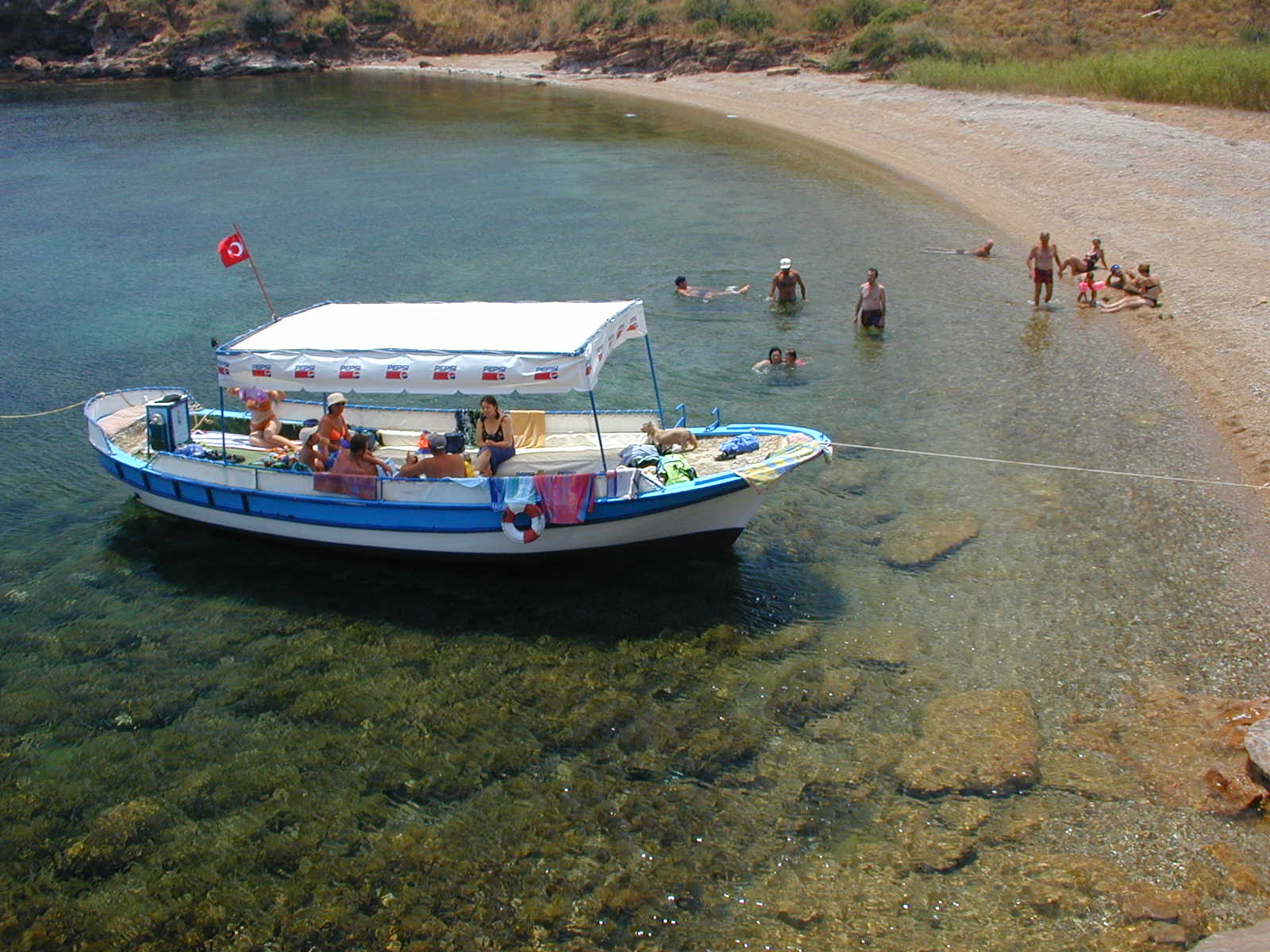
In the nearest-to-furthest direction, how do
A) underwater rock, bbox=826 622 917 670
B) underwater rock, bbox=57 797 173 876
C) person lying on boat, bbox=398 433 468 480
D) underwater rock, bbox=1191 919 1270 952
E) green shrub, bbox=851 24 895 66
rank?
underwater rock, bbox=1191 919 1270 952
underwater rock, bbox=57 797 173 876
underwater rock, bbox=826 622 917 670
person lying on boat, bbox=398 433 468 480
green shrub, bbox=851 24 895 66

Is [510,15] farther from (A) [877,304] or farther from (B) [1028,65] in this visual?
(A) [877,304]

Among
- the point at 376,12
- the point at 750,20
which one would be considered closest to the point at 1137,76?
the point at 750,20

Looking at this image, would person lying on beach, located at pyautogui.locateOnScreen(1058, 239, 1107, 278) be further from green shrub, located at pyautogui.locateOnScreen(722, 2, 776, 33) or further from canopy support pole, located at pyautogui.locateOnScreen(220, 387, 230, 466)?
green shrub, located at pyautogui.locateOnScreen(722, 2, 776, 33)

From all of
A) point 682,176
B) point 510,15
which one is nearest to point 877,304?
point 682,176

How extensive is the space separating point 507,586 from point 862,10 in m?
62.5

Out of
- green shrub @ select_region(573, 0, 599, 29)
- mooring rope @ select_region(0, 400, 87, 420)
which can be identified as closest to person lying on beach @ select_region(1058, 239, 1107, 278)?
mooring rope @ select_region(0, 400, 87, 420)

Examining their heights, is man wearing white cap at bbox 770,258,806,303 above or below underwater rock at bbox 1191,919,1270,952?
above

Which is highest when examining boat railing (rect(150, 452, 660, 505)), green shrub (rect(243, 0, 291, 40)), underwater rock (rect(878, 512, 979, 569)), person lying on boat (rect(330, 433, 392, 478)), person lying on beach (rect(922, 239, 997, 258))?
green shrub (rect(243, 0, 291, 40))

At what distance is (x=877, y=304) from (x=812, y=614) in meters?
11.9

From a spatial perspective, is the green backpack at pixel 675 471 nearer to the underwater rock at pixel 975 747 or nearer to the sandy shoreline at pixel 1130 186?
the underwater rock at pixel 975 747

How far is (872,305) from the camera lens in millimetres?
23531

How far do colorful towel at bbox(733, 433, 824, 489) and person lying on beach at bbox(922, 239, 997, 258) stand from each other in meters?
17.0

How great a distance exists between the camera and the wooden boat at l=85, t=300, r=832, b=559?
44.0 feet

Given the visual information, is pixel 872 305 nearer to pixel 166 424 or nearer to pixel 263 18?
pixel 166 424
